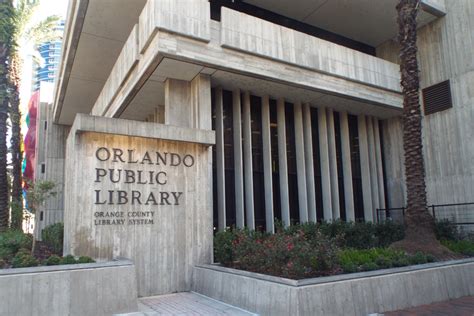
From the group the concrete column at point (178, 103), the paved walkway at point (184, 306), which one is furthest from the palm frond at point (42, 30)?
the paved walkway at point (184, 306)

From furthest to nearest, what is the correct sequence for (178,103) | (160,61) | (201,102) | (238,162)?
(238,162), (178,103), (201,102), (160,61)

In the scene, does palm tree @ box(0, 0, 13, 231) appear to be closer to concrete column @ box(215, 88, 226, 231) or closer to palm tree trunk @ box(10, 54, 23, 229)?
palm tree trunk @ box(10, 54, 23, 229)

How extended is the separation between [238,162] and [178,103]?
2.92 meters

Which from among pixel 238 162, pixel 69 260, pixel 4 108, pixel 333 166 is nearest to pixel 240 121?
pixel 238 162

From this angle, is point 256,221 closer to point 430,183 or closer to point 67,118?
point 430,183

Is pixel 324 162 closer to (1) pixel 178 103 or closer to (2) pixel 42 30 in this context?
(1) pixel 178 103

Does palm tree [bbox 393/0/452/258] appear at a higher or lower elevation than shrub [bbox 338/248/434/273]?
higher

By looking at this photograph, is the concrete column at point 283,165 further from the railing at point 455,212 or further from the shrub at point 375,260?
the railing at point 455,212

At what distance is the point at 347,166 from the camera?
54.5 feet

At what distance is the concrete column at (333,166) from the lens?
15.9 metres

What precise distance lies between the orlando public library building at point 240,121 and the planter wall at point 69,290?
1629mm

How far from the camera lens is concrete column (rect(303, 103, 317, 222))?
15.1 meters

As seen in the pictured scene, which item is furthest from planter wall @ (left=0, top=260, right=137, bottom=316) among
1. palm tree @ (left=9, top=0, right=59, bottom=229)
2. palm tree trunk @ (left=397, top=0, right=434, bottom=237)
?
palm tree @ (left=9, top=0, right=59, bottom=229)

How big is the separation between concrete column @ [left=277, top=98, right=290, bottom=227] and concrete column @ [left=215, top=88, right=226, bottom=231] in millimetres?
2589
